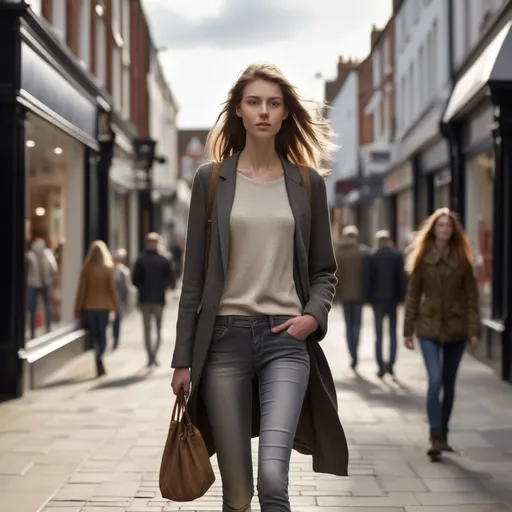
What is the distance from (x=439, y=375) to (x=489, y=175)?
7.06 metres

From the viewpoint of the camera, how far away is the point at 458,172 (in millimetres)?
16531

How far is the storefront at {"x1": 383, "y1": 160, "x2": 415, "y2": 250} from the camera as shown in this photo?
1019 inches

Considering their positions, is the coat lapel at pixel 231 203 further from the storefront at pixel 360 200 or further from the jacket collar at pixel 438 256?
the storefront at pixel 360 200

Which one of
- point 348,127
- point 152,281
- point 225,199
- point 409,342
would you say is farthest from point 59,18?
point 348,127

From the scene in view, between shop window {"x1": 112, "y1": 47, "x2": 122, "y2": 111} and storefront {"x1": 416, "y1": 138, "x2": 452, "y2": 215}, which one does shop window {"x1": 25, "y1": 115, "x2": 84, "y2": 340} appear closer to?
shop window {"x1": 112, "y1": 47, "x2": 122, "y2": 111}

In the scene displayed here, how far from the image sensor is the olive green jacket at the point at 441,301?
737 cm

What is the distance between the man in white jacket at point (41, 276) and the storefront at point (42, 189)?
0.03 metres

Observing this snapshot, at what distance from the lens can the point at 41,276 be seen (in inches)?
539

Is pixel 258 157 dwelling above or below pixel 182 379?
above

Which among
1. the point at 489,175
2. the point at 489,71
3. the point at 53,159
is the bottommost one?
the point at 489,175

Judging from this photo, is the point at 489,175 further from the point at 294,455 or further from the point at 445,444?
the point at 294,455

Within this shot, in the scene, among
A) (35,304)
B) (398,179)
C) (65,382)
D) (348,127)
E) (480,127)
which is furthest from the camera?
(348,127)

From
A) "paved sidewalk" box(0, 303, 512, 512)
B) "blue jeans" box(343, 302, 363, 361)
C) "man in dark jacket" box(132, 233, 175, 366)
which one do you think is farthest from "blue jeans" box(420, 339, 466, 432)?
"man in dark jacket" box(132, 233, 175, 366)

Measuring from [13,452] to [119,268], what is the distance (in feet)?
30.3
